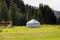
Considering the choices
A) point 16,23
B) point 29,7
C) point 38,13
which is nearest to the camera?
point 16,23

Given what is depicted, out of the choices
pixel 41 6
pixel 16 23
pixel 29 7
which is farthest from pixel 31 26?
pixel 29 7

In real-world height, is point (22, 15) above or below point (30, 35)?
below

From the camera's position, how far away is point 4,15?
8556 centimetres

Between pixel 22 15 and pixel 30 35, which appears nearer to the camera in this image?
pixel 30 35

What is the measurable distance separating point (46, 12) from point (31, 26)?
38174 millimetres

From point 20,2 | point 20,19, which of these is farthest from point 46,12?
point 20,2

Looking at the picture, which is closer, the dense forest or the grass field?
the grass field

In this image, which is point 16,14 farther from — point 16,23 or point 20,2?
point 20,2

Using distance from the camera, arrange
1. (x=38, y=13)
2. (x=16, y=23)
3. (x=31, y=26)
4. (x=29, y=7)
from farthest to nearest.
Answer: (x=29, y=7) → (x=38, y=13) → (x=16, y=23) → (x=31, y=26)

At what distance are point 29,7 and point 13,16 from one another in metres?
27.6

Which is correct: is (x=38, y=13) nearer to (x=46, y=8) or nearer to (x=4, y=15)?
(x=46, y=8)

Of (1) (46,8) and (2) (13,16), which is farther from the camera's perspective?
(1) (46,8)

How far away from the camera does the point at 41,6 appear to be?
10006cm

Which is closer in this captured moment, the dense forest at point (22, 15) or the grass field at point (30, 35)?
the grass field at point (30, 35)
